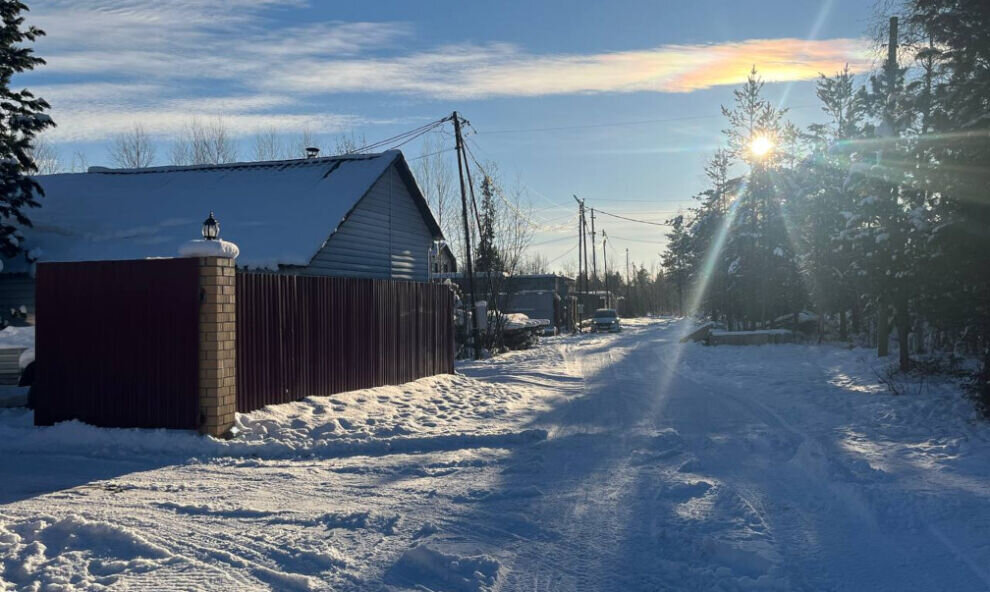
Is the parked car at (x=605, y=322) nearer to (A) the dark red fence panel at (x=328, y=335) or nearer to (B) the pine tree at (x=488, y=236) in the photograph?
(B) the pine tree at (x=488, y=236)

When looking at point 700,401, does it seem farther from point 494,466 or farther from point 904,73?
point 904,73

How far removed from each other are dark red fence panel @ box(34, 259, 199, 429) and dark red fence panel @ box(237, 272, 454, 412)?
2.80 ft

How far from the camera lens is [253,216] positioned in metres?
18.9

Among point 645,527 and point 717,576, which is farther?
point 645,527

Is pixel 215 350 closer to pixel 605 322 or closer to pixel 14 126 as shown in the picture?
pixel 14 126

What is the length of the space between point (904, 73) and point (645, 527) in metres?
17.6

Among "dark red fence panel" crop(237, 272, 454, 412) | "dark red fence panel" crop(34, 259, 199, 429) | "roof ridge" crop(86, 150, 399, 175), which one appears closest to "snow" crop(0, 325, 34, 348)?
"dark red fence panel" crop(34, 259, 199, 429)

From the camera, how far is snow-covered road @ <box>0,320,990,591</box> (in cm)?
490

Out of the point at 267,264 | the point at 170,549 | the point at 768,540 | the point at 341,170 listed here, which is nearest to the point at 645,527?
the point at 768,540

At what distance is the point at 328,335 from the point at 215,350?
3121mm

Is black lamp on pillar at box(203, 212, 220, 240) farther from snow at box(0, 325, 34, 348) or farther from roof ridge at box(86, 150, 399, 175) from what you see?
roof ridge at box(86, 150, 399, 175)

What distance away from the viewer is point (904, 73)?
738 inches

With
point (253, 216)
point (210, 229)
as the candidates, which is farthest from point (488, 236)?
point (210, 229)

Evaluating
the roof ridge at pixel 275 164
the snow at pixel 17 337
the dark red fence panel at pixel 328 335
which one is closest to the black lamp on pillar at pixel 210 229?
the dark red fence panel at pixel 328 335
